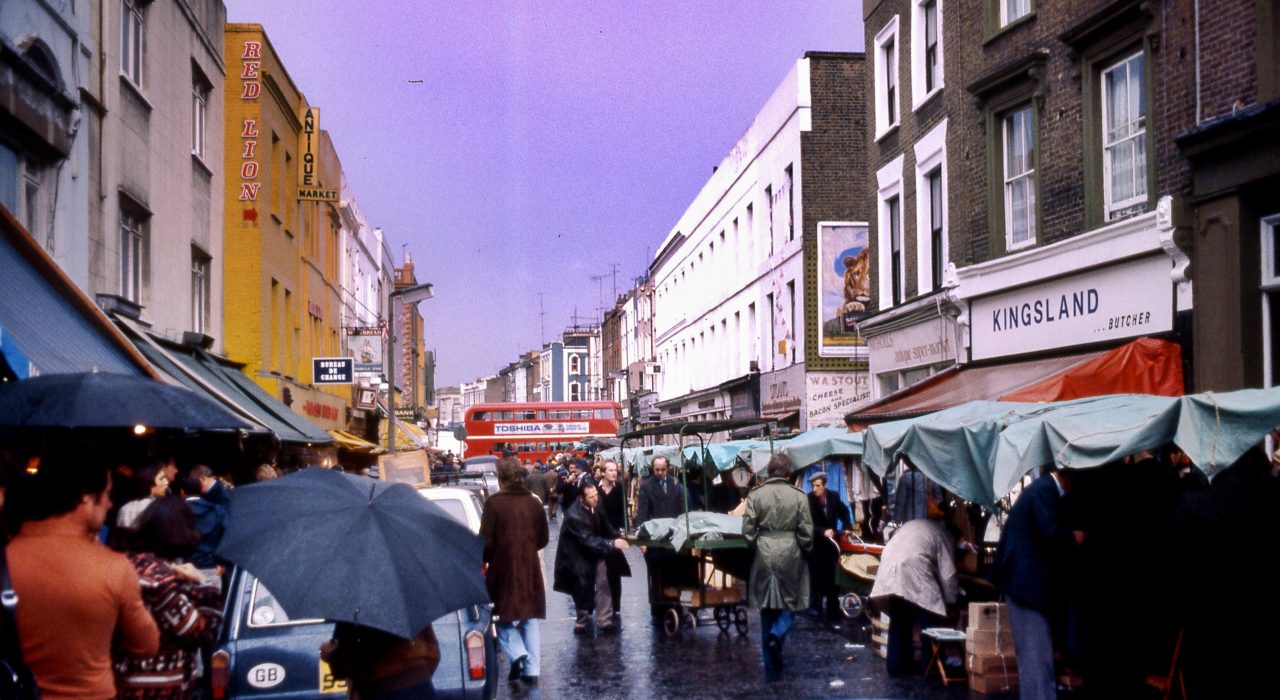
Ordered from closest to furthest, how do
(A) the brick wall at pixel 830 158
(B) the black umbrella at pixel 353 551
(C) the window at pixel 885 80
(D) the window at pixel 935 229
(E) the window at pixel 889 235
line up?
1. (B) the black umbrella at pixel 353 551
2. (D) the window at pixel 935 229
3. (E) the window at pixel 889 235
4. (C) the window at pixel 885 80
5. (A) the brick wall at pixel 830 158

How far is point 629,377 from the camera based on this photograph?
252 ft

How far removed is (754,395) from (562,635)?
83.2ft

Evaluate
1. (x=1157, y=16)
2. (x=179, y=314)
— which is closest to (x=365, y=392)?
(x=179, y=314)

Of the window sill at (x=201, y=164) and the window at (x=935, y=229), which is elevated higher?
the window sill at (x=201, y=164)

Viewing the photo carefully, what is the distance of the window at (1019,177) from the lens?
19.3m

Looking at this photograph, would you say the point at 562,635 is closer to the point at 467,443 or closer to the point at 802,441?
the point at 802,441

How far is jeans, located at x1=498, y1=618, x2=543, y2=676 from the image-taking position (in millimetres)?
11078

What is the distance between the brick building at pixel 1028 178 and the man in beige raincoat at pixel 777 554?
20.8ft

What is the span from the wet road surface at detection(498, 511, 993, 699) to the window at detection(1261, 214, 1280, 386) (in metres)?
5.28

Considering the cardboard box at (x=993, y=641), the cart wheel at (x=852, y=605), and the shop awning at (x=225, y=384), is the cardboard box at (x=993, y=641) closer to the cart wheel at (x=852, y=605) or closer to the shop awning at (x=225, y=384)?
the cart wheel at (x=852, y=605)

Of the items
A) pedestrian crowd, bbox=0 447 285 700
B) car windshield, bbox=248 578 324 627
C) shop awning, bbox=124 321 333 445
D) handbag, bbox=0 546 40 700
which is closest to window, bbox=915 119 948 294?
shop awning, bbox=124 321 333 445

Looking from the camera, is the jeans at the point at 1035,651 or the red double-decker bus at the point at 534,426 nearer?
the jeans at the point at 1035,651

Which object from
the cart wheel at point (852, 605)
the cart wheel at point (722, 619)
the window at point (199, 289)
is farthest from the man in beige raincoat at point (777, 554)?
the window at point (199, 289)

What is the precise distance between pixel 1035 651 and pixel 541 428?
54084 mm
